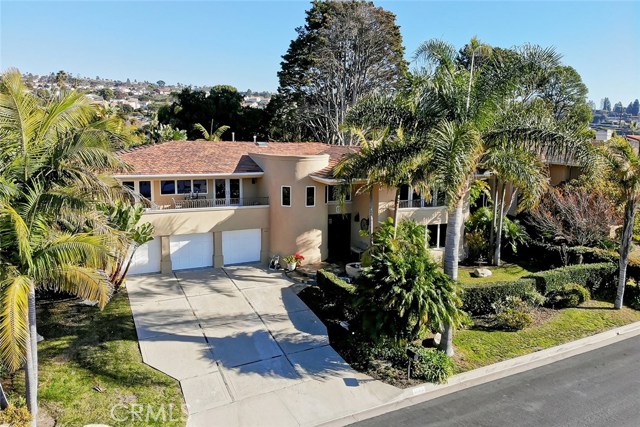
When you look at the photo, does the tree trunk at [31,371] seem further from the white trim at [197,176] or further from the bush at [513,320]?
the bush at [513,320]

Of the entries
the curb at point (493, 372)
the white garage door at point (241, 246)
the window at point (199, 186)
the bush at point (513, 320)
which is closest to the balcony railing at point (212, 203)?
the window at point (199, 186)

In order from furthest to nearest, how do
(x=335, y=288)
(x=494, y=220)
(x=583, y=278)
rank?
(x=494, y=220) → (x=583, y=278) → (x=335, y=288)

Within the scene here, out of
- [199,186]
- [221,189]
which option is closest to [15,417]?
[199,186]

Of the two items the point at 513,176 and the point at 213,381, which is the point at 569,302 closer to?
the point at 513,176

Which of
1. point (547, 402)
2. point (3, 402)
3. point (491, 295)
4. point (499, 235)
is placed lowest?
point (547, 402)

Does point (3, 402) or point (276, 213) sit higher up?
point (276, 213)

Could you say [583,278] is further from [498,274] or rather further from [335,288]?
[335,288]

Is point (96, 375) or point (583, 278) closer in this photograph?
point (96, 375)
